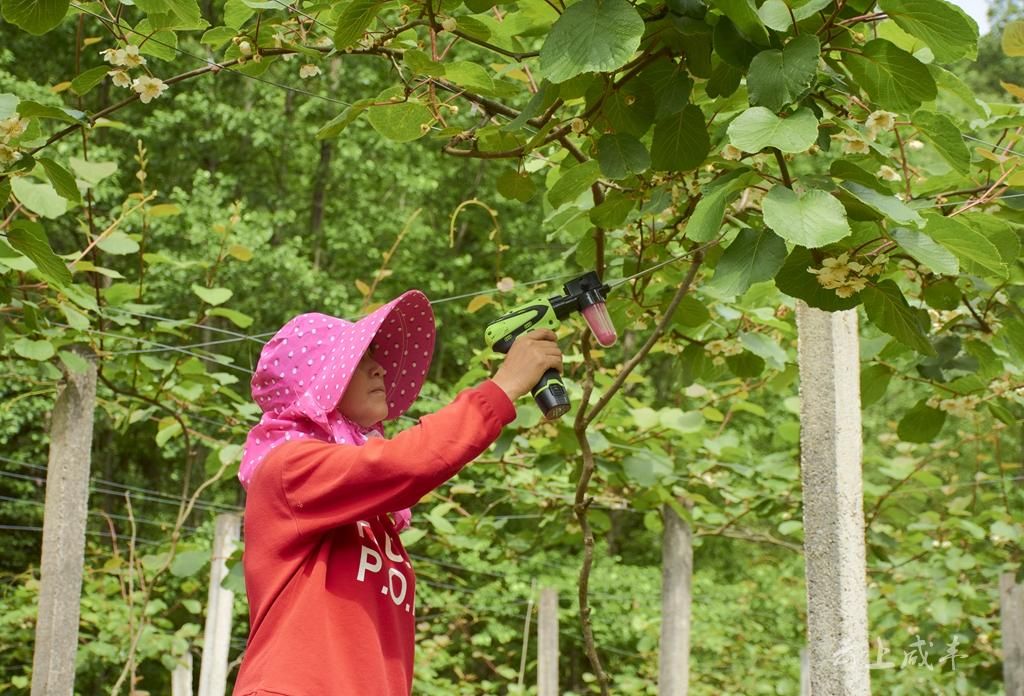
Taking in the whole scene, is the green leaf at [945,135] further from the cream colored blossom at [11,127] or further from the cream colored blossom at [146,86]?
the cream colored blossom at [11,127]

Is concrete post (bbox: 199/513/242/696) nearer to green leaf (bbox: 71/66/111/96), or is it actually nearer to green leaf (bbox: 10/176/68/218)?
green leaf (bbox: 10/176/68/218)

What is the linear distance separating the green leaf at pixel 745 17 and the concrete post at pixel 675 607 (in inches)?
96.3

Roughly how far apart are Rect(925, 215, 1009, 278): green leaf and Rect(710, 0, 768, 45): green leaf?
29 centimetres

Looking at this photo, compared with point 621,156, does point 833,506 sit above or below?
below

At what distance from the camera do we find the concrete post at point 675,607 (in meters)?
3.37

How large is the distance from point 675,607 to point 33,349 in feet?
6.72

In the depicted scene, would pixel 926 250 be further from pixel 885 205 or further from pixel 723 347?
pixel 723 347

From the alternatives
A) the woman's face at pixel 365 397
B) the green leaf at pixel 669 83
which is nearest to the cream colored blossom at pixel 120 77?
the woman's face at pixel 365 397

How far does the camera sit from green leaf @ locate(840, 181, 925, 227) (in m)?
1.21

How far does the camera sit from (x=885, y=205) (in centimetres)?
124

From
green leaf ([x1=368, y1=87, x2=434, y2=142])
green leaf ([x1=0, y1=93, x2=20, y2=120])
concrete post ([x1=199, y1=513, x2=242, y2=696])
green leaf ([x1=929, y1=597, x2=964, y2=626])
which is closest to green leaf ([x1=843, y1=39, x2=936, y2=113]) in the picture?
green leaf ([x1=368, y1=87, x2=434, y2=142])

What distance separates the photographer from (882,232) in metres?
1.34

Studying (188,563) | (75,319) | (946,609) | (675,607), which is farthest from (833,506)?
(946,609)

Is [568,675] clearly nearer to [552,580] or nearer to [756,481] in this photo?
[552,580]
